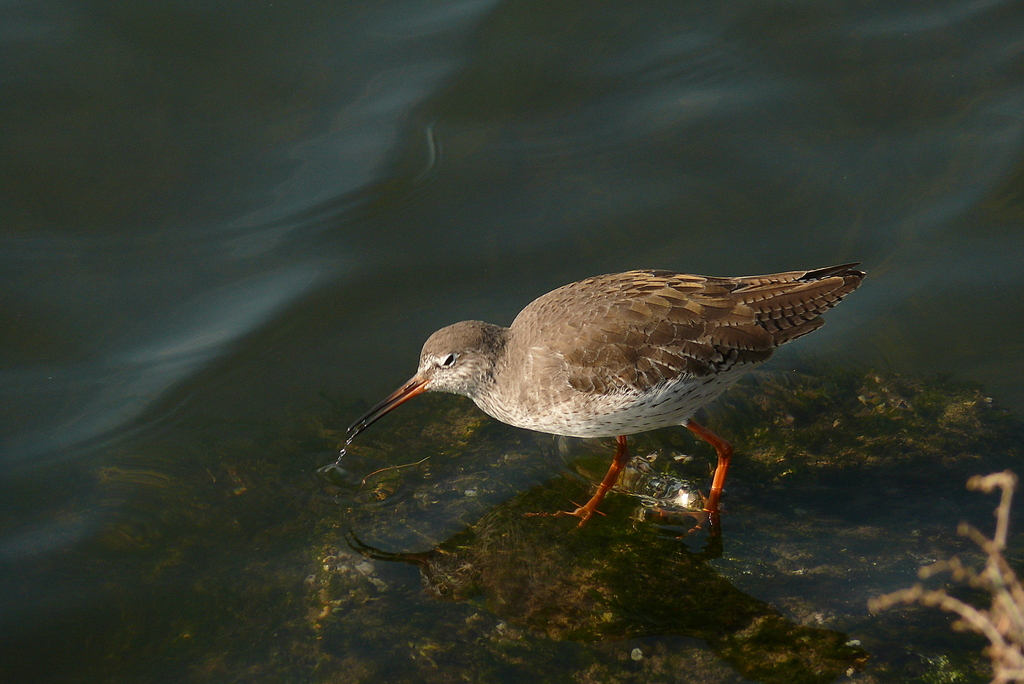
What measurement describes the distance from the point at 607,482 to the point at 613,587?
1124 millimetres

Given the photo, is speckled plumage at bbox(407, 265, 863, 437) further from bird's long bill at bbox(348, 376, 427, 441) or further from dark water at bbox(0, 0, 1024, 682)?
dark water at bbox(0, 0, 1024, 682)

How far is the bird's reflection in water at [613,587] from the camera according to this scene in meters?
5.57

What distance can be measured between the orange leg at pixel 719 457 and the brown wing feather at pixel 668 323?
611 mm

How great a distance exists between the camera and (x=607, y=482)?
7137 millimetres

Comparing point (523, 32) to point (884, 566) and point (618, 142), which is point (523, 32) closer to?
point (618, 142)

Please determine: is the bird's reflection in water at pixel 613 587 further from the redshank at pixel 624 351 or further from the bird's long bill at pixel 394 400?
the bird's long bill at pixel 394 400

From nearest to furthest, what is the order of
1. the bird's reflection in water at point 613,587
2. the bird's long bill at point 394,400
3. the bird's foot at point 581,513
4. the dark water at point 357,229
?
the bird's reflection in water at point 613,587
the dark water at point 357,229
the bird's foot at point 581,513
the bird's long bill at point 394,400

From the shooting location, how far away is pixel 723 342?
6625 mm

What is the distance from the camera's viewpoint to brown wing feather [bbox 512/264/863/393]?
6.56 meters

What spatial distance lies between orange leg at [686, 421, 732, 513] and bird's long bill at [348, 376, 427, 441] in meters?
2.16

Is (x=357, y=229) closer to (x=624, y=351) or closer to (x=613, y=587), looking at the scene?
(x=624, y=351)

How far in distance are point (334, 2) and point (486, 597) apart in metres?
7.80

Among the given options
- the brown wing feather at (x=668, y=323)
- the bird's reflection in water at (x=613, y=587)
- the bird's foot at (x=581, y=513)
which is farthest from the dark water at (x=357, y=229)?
the brown wing feather at (x=668, y=323)

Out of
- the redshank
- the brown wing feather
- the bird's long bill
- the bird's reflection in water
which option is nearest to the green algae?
the bird's reflection in water
